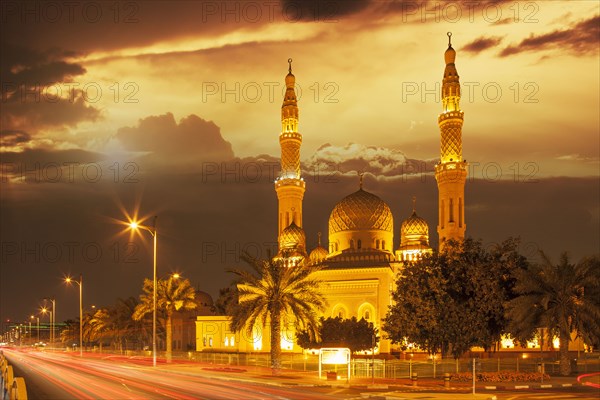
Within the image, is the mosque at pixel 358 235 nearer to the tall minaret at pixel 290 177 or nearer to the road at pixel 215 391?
the tall minaret at pixel 290 177

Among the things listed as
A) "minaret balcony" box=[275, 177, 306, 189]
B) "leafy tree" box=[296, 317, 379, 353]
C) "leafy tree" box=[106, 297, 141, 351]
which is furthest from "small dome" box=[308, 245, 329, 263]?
"leafy tree" box=[106, 297, 141, 351]

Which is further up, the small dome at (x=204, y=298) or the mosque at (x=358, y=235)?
the mosque at (x=358, y=235)

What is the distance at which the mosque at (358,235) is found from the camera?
68188mm

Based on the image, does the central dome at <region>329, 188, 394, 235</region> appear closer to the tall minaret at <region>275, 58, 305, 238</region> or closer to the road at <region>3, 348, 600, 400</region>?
the tall minaret at <region>275, 58, 305, 238</region>

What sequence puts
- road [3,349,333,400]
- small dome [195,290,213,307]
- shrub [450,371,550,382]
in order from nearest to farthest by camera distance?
1. road [3,349,333,400]
2. shrub [450,371,550,382]
3. small dome [195,290,213,307]

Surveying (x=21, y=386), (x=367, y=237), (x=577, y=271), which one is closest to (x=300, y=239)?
(x=367, y=237)

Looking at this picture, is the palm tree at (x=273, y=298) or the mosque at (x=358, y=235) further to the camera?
the mosque at (x=358, y=235)

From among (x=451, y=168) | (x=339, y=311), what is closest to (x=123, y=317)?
(x=339, y=311)

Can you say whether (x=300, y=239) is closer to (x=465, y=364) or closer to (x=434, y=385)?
(x=465, y=364)

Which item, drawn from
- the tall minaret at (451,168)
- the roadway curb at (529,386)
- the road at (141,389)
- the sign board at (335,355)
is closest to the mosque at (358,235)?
the tall minaret at (451,168)

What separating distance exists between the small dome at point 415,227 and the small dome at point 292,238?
35.2ft

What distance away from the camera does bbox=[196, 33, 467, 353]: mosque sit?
68.2 meters

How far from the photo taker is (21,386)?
1477cm

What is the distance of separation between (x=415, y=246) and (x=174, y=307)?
80.8 feet
